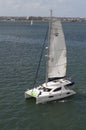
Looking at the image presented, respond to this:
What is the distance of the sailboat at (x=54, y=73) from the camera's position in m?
42.3

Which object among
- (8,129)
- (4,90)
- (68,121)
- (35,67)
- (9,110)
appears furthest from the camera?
(35,67)

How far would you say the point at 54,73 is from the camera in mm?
44719

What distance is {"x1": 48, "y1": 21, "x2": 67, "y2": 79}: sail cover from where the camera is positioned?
43.1 meters

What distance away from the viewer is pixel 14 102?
138 feet

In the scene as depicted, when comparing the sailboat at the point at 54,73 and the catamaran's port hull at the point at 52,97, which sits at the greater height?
the sailboat at the point at 54,73

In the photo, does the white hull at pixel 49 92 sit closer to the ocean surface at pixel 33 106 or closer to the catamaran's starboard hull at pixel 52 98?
the catamaran's starboard hull at pixel 52 98

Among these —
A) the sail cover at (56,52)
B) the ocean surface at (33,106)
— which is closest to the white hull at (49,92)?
the ocean surface at (33,106)

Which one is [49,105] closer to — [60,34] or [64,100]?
[64,100]

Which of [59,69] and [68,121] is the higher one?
[59,69]

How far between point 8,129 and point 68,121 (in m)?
7.06

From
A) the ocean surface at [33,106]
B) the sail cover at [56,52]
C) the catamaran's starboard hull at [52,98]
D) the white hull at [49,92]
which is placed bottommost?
the ocean surface at [33,106]

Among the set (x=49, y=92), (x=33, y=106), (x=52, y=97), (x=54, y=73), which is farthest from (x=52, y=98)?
(x=54, y=73)

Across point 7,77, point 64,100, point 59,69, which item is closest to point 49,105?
point 64,100

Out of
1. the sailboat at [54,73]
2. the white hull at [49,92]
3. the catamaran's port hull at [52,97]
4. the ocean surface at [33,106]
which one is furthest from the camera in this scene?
the sailboat at [54,73]
